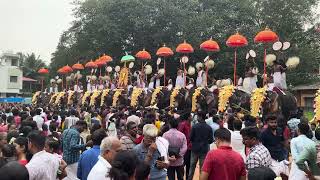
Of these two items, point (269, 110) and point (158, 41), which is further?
point (158, 41)

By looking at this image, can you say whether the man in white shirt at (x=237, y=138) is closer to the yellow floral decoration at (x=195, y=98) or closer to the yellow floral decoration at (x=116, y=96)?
the yellow floral decoration at (x=195, y=98)

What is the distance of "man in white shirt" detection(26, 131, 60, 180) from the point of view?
454 centimetres

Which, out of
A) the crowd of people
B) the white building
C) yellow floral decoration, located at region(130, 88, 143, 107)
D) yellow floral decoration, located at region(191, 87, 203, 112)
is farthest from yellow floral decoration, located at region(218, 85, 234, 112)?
the white building

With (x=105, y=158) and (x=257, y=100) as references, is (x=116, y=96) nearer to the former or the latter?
(x=257, y=100)

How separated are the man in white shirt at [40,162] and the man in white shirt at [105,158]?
54 centimetres

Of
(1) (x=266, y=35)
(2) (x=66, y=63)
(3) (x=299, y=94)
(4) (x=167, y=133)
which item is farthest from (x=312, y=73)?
(4) (x=167, y=133)

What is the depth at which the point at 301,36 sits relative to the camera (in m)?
29.8

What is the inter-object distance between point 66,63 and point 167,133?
30374 mm

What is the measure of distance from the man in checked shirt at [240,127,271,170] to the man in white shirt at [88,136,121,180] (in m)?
1.52

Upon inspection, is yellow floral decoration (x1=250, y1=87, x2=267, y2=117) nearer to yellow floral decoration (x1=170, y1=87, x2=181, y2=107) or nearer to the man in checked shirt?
yellow floral decoration (x1=170, y1=87, x2=181, y2=107)

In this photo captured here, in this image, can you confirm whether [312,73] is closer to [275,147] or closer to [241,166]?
[275,147]

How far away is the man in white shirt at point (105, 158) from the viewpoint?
428 cm

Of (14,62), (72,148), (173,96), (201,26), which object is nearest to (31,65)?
(14,62)

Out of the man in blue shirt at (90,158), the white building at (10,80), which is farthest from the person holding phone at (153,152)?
the white building at (10,80)
